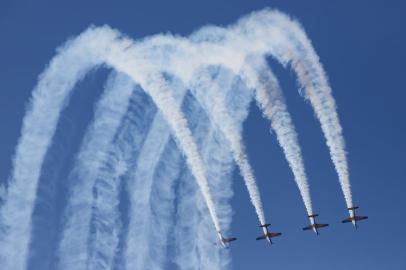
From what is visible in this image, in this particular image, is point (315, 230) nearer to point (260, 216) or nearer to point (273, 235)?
point (273, 235)

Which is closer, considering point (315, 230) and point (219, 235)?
point (219, 235)

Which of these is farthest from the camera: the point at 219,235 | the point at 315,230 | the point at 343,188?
the point at 315,230

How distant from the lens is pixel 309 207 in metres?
56.9

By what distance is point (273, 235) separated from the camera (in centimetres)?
6419

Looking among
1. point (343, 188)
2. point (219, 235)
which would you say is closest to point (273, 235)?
point (219, 235)

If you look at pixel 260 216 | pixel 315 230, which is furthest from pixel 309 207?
pixel 315 230

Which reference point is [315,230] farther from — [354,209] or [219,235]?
[219,235]

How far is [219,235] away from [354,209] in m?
9.42

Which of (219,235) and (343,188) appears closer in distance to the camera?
(343,188)

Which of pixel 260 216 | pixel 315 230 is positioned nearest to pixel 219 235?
pixel 260 216

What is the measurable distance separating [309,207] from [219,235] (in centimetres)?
602

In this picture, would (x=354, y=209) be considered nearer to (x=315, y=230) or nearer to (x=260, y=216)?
(x=315, y=230)

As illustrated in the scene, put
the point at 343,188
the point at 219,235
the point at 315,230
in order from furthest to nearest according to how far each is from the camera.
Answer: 1. the point at 315,230
2. the point at 219,235
3. the point at 343,188

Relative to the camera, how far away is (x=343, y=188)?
54594mm
